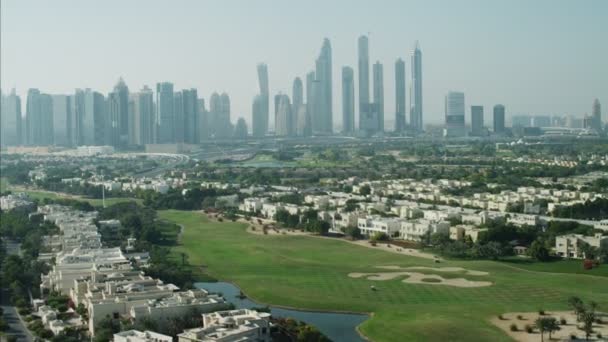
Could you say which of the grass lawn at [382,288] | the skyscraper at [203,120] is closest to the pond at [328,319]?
the grass lawn at [382,288]

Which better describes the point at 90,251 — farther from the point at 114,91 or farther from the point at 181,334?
the point at 114,91

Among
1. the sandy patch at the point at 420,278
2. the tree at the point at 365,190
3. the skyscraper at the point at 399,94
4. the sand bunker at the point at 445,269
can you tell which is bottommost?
the sandy patch at the point at 420,278

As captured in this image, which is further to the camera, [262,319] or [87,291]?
[87,291]

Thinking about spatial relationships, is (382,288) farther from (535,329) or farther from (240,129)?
(240,129)

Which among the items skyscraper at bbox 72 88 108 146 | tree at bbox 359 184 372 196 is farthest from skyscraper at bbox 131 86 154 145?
tree at bbox 359 184 372 196

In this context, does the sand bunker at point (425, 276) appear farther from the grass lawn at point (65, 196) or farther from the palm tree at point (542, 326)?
the grass lawn at point (65, 196)

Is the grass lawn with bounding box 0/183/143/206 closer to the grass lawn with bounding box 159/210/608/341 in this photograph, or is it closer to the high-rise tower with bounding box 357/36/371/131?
the grass lawn with bounding box 159/210/608/341

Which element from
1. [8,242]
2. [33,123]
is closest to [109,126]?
[33,123]
